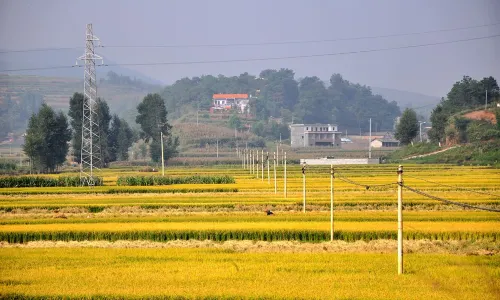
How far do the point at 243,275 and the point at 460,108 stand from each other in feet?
319

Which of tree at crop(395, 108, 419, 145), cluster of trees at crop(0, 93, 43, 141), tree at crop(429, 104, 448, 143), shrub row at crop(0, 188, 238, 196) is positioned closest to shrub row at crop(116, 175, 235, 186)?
shrub row at crop(0, 188, 238, 196)

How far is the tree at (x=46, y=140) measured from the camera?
83.1 m

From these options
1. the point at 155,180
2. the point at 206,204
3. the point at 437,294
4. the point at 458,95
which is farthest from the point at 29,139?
the point at 437,294

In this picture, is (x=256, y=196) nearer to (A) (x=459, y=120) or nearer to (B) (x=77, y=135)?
(A) (x=459, y=120)

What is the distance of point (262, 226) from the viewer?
25828 mm

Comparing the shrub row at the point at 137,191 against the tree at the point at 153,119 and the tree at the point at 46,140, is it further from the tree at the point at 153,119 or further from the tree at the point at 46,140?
the tree at the point at 153,119

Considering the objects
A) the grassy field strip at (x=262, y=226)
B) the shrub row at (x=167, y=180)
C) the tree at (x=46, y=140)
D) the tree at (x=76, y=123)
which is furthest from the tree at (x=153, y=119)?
the grassy field strip at (x=262, y=226)

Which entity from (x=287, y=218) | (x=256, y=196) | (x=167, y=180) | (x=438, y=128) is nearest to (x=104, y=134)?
(x=167, y=180)

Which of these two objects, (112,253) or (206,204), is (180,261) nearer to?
(112,253)

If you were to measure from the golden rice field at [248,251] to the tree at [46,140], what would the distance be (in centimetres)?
4660

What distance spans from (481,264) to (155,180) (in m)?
41.1

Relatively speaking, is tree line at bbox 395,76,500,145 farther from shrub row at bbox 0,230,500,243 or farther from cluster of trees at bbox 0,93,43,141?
cluster of trees at bbox 0,93,43,141

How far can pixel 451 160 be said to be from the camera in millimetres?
83875

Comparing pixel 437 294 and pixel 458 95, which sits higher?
pixel 458 95
